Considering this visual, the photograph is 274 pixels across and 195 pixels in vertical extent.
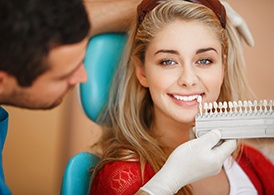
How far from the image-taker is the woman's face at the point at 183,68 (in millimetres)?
1168

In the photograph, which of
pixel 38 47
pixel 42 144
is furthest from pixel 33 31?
pixel 42 144

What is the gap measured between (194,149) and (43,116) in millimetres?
940

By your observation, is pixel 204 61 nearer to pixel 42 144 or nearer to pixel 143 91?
pixel 143 91

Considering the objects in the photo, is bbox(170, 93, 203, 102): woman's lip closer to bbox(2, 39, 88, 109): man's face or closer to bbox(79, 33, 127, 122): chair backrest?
bbox(79, 33, 127, 122): chair backrest

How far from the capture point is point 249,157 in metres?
1.44

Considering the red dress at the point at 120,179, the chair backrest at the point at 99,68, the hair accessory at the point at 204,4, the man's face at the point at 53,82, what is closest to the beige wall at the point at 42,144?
the chair backrest at the point at 99,68

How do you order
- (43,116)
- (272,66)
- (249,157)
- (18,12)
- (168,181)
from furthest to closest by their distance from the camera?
1. (43,116)
2. (272,66)
3. (249,157)
4. (168,181)
5. (18,12)

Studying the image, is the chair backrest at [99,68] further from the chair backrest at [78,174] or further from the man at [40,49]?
the man at [40,49]

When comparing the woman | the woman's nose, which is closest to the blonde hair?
the woman

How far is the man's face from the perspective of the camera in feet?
2.58

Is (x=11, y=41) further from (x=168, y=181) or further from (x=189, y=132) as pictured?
(x=189, y=132)

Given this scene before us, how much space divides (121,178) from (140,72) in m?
0.29

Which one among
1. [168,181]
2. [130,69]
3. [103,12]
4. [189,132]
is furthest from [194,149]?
[103,12]

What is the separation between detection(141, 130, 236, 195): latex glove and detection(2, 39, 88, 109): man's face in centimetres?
31
